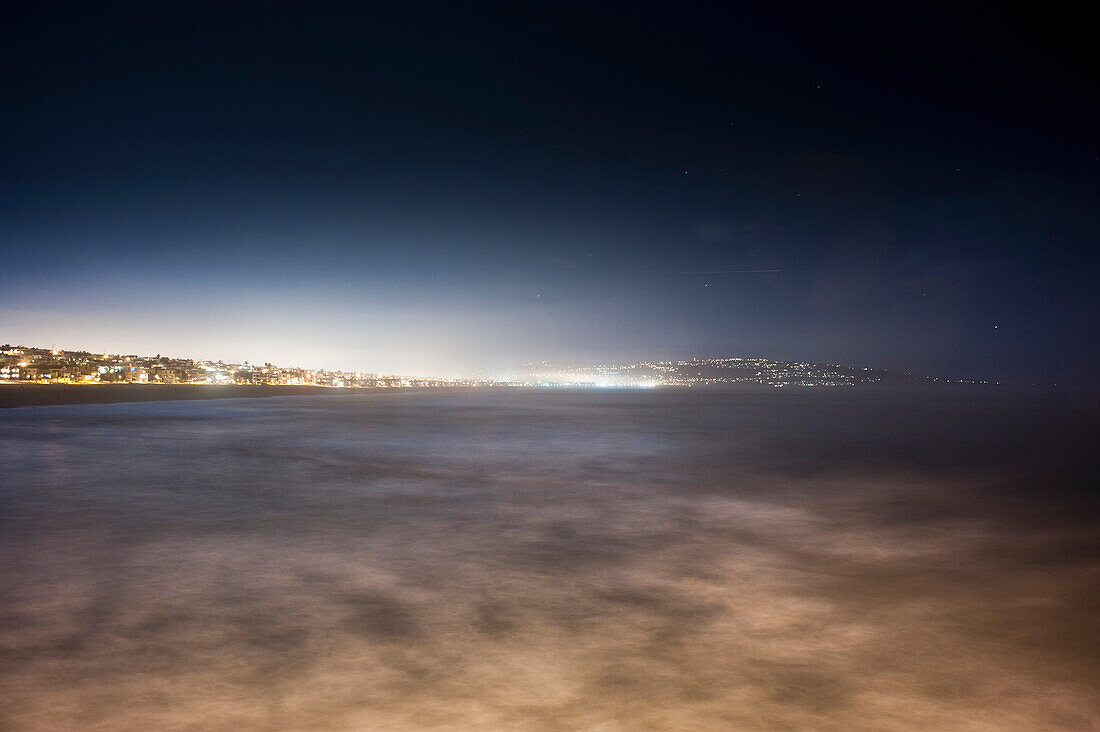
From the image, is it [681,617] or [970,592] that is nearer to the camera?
[681,617]

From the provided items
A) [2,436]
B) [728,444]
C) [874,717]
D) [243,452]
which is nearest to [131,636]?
[874,717]

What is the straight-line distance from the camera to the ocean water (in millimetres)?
4152

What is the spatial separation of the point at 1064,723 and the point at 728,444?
69.2 ft

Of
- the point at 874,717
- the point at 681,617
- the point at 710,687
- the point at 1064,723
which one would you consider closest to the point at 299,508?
the point at 681,617

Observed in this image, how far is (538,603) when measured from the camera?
20.4 feet

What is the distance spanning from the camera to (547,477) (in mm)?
15500

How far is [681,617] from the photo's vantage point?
5.82m

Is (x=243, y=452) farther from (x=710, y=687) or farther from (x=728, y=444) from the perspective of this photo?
(x=710, y=687)

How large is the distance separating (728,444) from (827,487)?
1035cm

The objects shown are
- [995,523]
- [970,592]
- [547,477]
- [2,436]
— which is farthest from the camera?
[2,436]

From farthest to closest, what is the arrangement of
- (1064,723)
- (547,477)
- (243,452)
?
(243,452) < (547,477) < (1064,723)

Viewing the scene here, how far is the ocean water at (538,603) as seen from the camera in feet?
13.6

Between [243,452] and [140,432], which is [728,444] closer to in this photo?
[243,452]

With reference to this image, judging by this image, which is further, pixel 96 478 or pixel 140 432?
pixel 140 432
